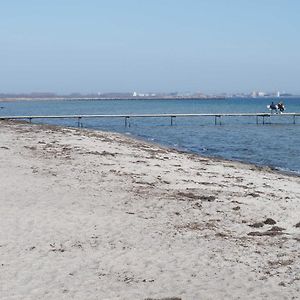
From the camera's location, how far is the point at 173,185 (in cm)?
1617

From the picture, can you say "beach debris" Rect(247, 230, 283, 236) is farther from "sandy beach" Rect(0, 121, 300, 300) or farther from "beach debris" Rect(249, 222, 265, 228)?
"beach debris" Rect(249, 222, 265, 228)

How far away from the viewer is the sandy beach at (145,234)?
25.5 ft

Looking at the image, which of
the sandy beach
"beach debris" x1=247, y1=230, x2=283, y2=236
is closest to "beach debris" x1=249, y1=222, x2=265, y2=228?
the sandy beach

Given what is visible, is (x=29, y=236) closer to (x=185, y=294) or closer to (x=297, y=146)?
(x=185, y=294)

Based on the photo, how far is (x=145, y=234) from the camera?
10438 mm

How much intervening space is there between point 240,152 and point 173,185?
1565 centimetres

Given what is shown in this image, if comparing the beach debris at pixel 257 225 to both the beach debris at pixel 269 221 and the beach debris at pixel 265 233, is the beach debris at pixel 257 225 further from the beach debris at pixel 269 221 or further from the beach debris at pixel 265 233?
the beach debris at pixel 265 233

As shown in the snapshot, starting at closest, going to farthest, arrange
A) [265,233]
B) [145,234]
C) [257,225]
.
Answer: [145,234] → [265,233] → [257,225]

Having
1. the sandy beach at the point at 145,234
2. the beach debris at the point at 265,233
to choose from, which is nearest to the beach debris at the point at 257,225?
the sandy beach at the point at 145,234

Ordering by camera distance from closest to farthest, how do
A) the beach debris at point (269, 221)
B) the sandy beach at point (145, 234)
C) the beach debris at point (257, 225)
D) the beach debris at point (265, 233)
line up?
the sandy beach at point (145, 234) < the beach debris at point (265, 233) < the beach debris at point (257, 225) < the beach debris at point (269, 221)

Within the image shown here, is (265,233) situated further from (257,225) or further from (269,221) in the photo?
(269,221)

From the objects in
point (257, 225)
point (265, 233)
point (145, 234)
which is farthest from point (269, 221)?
point (145, 234)

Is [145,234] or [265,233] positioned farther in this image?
[265,233]

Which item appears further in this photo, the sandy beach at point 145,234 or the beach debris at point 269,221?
the beach debris at point 269,221
